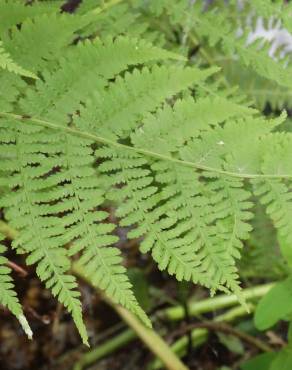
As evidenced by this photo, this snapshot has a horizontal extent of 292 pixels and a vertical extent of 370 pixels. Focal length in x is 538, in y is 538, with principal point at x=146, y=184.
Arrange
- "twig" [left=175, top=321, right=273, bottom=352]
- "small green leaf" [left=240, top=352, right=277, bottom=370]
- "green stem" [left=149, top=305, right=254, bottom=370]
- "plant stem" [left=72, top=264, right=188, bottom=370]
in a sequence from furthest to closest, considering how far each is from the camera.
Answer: "green stem" [left=149, top=305, right=254, bottom=370] < "twig" [left=175, top=321, right=273, bottom=352] < "plant stem" [left=72, top=264, right=188, bottom=370] < "small green leaf" [left=240, top=352, right=277, bottom=370]

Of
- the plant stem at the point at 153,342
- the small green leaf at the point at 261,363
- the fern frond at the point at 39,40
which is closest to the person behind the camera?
the fern frond at the point at 39,40

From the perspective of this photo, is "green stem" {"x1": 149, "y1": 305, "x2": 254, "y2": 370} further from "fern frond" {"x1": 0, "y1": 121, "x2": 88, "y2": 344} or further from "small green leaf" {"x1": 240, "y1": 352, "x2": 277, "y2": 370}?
"fern frond" {"x1": 0, "y1": 121, "x2": 88, "y2": 344}

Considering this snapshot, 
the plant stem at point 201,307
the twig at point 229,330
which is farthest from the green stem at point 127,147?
the plant stem at point 201,307

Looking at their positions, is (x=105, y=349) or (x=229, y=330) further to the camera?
(x=105, y=349)

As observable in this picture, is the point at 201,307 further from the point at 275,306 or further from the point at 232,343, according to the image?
the point at 275,306

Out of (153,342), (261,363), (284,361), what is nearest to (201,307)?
(153,342)

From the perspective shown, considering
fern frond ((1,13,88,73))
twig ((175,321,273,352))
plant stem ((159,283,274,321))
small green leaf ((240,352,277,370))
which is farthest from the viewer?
plant stem ((159,283,274,321))

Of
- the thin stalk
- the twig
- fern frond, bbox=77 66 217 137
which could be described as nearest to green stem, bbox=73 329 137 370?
the thin stalk

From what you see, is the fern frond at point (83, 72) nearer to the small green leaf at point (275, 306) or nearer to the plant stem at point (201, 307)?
the small green leaf at point (275, 306)

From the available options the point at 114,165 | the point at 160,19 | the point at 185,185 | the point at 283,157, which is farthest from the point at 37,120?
the point at 160,19
